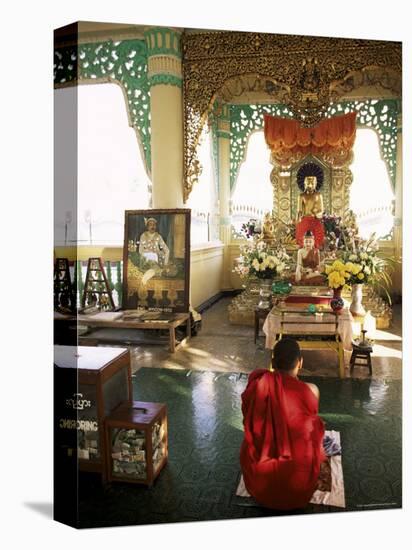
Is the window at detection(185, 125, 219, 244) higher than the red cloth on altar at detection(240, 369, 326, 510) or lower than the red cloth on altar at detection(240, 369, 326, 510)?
A: higher

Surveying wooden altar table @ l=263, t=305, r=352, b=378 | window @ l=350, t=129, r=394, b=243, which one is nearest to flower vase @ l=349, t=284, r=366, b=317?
window @ l=350, t=129, r=394, b=243

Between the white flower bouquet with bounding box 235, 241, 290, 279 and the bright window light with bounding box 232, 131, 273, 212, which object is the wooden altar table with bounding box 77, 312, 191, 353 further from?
the bright window light with bounding box 232, 131, 273, 212

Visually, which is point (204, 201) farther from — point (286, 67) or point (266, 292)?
point (286, 67)

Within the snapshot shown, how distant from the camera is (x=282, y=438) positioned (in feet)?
8.07

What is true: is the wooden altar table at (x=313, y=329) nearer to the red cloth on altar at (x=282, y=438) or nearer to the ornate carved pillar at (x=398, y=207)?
the ornate carved pillar at (x=398, y=207)

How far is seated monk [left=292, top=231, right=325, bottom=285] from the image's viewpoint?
4961mm

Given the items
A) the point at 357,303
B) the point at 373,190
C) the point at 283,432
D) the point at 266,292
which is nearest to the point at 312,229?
the point at 357,303

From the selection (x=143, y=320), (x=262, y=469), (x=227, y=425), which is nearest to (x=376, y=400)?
(x=227, y=425)

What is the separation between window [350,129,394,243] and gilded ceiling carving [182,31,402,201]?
431 millimetres

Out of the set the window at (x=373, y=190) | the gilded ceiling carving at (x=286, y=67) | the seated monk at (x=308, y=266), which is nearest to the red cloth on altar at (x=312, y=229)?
the seated monk at (x=308, y=266)

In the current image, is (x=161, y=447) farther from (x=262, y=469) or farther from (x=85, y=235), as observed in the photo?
(x=85, y=235)

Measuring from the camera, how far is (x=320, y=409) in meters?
3.53

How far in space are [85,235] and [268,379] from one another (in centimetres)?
135

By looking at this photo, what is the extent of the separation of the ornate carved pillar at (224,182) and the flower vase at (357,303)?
1.21 meters
